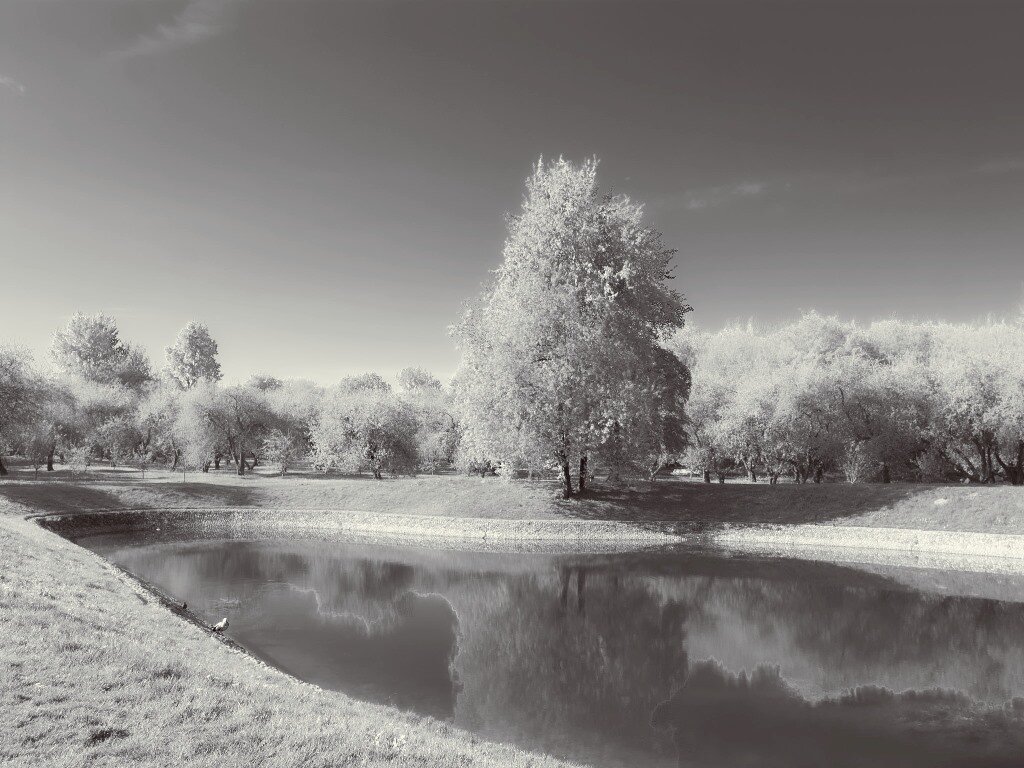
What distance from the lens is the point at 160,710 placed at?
31.0 ft

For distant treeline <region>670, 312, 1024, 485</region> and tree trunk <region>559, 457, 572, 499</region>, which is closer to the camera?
tree trunk <region>559, 457, 572, 499</region>

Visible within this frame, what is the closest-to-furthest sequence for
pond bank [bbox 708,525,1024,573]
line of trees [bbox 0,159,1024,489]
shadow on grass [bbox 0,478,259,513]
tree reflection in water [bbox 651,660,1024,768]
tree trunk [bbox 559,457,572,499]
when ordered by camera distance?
tree reflection in water [bbox 651,660,1024,768] → pond bank [bbox 708,525,1024,573] → line of trees [bbox 0,159,1024,489] → tree trunk [bbox 559,457,572,499] → shadow on grass [bbox 0,478,259,513]

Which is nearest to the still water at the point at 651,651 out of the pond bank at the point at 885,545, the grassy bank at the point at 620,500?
the pond bank at the point at 885,545

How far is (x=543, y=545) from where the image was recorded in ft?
133

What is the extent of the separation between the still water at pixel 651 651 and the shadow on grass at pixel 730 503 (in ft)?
26.6

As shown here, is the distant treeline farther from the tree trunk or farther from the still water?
the still water

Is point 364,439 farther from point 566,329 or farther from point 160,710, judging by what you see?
point 160,710

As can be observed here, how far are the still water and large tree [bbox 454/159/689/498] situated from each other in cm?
933

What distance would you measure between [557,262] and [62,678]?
1459 inches

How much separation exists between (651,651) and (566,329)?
2445cm

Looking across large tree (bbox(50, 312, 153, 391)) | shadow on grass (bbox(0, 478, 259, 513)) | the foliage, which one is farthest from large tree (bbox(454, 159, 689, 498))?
large tree (bbox(50, 312, 153, 391))

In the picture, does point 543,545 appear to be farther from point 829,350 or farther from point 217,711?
point 829,350

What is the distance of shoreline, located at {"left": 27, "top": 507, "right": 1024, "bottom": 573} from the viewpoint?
36.0 metres

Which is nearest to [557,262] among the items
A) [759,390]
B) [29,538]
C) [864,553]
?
[759,390]
